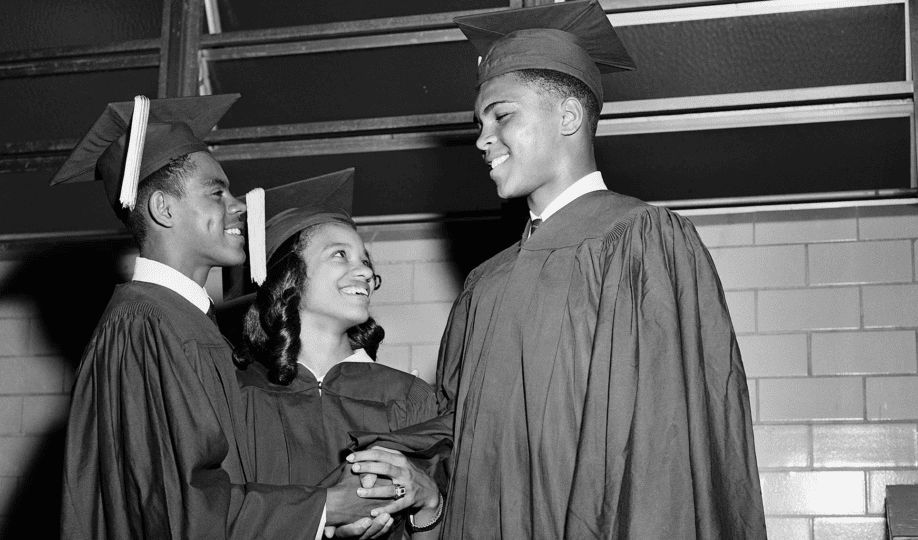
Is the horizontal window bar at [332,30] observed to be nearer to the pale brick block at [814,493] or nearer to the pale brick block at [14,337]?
the pale brick block at [14,337]

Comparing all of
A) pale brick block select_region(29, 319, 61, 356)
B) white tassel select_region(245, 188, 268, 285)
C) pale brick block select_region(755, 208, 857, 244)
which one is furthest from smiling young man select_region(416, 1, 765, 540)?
pale brick block select_region(29, 319, 61, 356)

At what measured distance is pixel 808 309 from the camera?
150 inches

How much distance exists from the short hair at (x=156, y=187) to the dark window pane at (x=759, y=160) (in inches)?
65.5

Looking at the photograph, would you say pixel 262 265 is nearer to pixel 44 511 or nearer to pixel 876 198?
pixel 44 511

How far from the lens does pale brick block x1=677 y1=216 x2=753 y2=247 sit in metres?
3.89

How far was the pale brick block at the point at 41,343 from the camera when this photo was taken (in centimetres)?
434

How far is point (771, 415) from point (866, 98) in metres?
1.15

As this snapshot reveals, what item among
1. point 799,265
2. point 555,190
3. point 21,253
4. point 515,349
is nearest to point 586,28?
point 555,190

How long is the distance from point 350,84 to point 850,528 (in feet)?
8.03

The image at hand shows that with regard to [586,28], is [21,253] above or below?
below

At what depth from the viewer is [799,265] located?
12.6 feet

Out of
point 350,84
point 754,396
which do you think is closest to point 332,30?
point 350,84

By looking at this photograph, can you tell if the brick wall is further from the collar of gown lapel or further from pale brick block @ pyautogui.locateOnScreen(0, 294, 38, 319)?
pale brick block @ pyautogui.locateOnScreen(0, 294, 38, 319)

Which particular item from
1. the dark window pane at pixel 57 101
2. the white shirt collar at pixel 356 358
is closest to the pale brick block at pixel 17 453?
the dark window pane at pixel 57 101
